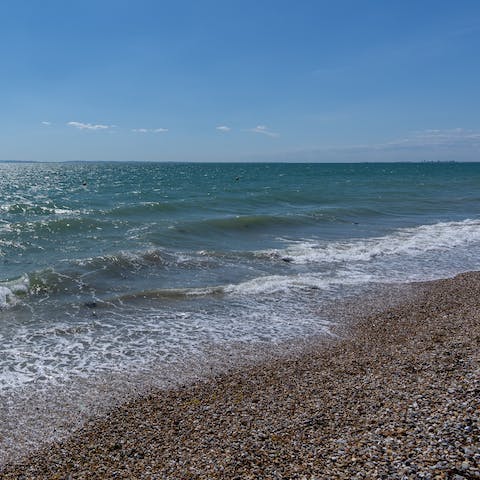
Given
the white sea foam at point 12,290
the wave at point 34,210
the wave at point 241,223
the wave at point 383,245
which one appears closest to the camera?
the white sea foam at point 12,290

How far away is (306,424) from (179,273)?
481 inches

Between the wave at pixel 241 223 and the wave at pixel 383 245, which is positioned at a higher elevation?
the wave at pixel 241 223

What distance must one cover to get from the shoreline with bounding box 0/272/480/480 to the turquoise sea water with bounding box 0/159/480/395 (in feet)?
7.32

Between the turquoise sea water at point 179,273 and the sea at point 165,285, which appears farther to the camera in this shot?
the turquoise sea water at point 179,273

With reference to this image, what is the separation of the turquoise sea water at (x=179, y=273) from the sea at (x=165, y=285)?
0.06m

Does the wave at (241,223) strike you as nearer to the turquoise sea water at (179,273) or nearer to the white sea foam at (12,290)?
the turquoise sea water at (179,273)

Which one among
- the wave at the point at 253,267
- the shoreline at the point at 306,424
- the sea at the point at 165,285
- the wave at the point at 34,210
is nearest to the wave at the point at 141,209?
the sea at the point at 165,285

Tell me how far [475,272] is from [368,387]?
11764 mm

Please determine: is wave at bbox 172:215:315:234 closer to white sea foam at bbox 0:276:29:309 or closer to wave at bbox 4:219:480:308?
wave at bbox 4:219:480:308

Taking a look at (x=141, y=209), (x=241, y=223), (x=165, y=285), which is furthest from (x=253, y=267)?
(x=141, y=209)

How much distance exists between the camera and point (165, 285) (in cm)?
1666

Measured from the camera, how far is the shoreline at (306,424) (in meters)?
5.40

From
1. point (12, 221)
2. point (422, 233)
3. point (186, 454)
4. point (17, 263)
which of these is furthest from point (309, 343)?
point (12, 221)

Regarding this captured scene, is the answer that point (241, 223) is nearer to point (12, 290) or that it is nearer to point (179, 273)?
point (179, 273)
